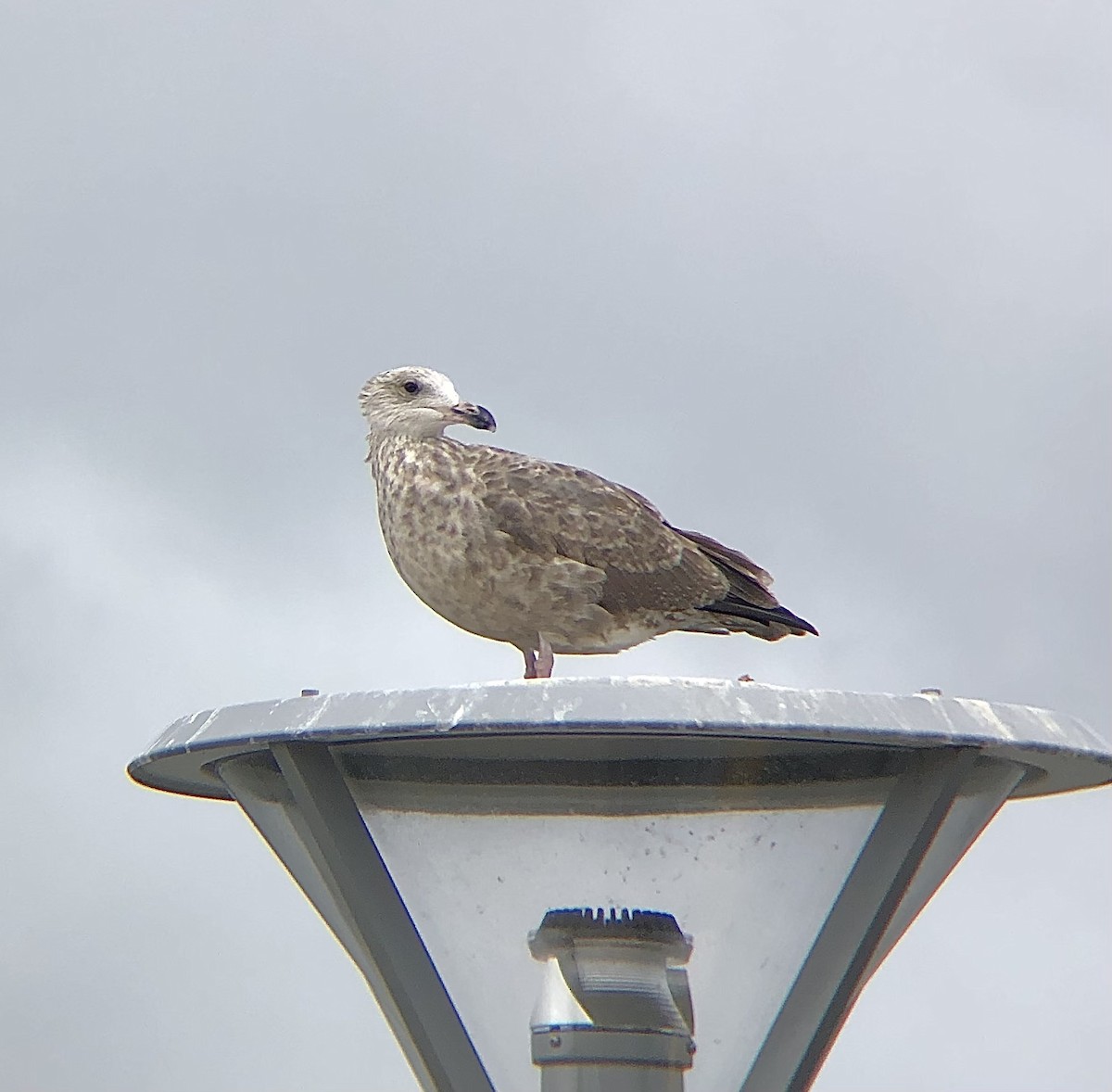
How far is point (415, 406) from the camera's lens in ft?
21.0

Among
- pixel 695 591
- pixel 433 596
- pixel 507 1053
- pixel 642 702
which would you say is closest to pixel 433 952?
pixel 507 1053

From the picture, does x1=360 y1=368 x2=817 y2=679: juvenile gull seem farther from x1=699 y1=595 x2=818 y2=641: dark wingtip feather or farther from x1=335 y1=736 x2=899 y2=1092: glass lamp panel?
x1=335 y1=736 x2=899 y2=1092: glass lamp panel

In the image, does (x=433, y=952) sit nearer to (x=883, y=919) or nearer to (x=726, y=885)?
(x=726, y=885)

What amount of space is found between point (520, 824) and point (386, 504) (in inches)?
88.4

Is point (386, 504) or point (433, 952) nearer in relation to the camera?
point (433, 952)

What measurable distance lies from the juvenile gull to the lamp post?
179 cm

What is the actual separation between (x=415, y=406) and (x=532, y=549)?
82 centimetres

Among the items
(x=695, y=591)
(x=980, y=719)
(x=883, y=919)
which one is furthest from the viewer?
(x=695, y=591)

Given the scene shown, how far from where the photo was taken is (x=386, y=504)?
6.04 m

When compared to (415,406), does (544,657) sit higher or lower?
lower

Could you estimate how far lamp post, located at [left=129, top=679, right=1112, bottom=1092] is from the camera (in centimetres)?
388

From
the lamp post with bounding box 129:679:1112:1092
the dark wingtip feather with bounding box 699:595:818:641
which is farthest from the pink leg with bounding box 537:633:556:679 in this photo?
the lamp post with bounding box 129:679:1112:1092

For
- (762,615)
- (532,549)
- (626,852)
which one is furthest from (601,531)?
(626,852)

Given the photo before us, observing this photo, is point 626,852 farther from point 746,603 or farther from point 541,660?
point 746,603
